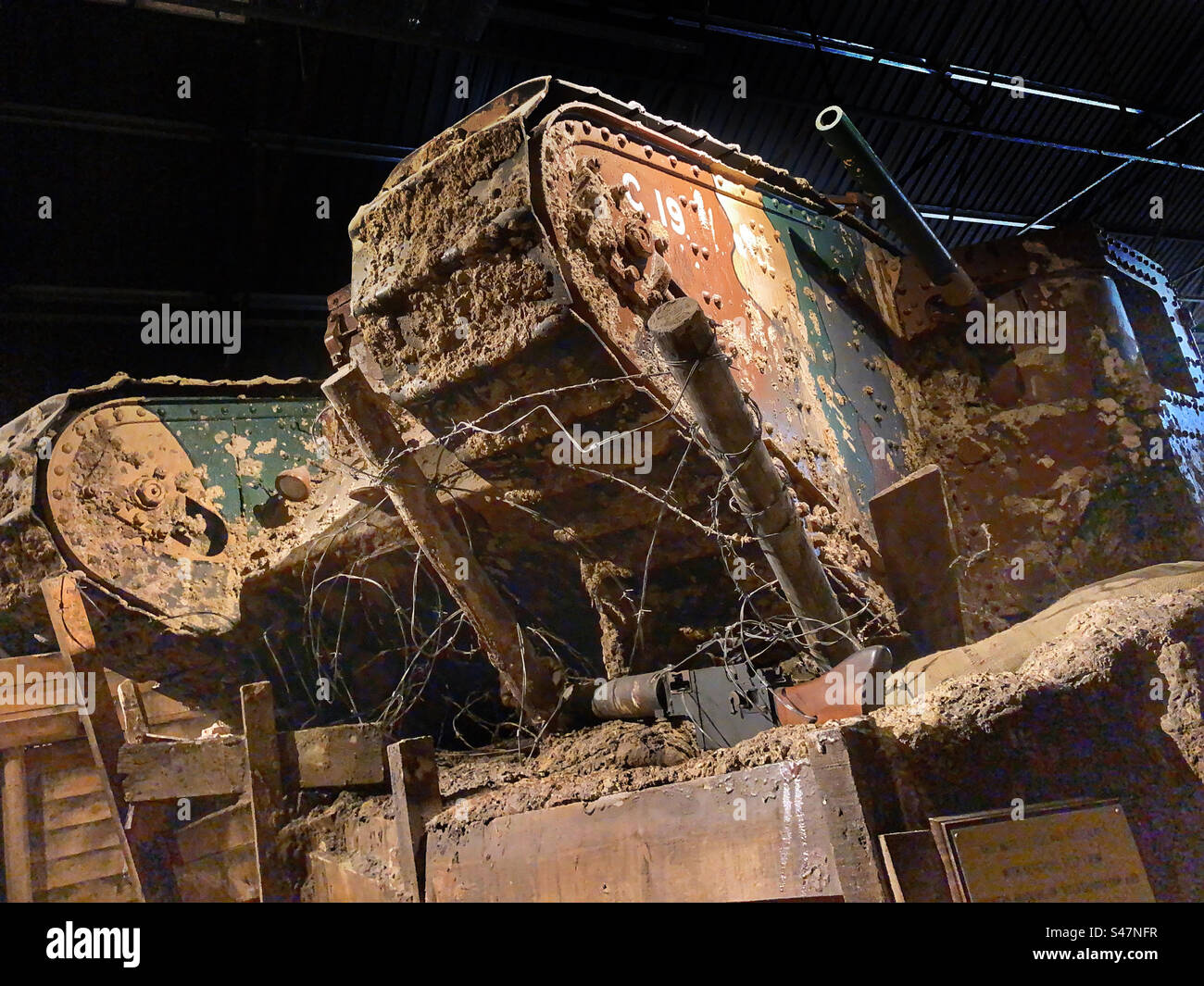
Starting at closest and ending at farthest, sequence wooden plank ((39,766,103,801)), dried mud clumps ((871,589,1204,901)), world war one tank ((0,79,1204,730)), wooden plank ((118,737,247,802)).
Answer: dried mud clumps ((871,589,1204,901))
world war one tank ((0,79,1204,730))
wooden plank ((118,737,247,802))
wooden plank ((39,766,103,801))

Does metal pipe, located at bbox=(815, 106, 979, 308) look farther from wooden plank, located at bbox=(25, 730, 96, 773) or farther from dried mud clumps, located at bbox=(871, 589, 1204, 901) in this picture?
wooden plank, located at bbox=(25, 730, 96, 773)

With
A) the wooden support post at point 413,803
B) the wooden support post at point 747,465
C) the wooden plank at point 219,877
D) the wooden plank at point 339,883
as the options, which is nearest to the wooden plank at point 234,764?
the wooden plank at point 339,883

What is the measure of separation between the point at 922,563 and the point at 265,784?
2.97 meters

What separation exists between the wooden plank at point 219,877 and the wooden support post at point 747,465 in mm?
3108

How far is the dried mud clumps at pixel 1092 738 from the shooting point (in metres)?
2.50

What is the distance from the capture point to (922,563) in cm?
429

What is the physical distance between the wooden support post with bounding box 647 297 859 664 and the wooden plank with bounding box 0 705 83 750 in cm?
418

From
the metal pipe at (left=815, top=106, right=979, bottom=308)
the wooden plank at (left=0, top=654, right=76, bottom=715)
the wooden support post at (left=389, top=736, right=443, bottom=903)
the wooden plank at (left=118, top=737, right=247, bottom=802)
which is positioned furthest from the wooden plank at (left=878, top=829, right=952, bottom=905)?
the wooden plank at (left=0, top=654, right=76, bottom=715)

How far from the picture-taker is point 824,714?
3.28m

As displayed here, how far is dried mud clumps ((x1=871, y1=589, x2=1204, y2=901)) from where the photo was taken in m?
2.50

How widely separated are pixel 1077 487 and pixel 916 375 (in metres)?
1.08
